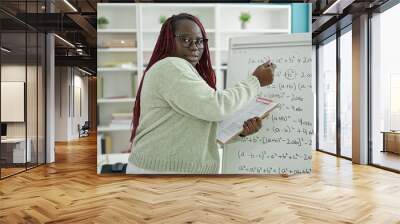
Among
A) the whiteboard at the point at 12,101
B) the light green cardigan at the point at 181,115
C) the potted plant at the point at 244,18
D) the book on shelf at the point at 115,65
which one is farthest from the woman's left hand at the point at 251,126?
the whiteboard at the point at 12,101

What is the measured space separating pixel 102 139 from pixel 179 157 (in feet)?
4.02

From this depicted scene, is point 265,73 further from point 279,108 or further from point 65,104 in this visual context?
point 65,104

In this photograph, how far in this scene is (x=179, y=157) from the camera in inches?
129

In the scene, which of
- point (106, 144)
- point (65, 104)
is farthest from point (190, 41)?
point (65, 104)

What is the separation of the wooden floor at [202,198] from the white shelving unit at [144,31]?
0.80m

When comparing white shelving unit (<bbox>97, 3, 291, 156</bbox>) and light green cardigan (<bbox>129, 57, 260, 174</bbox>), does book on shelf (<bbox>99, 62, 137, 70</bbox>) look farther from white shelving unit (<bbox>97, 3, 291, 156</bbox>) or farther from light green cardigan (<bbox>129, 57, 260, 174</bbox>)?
light green cardigan (<bbox>129, 57, 260, 174</bbox>)

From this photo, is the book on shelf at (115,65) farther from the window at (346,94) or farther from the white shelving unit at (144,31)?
the window at (346,94)

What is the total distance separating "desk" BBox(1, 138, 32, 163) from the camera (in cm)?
556

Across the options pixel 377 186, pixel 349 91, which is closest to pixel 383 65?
pixel 349 91

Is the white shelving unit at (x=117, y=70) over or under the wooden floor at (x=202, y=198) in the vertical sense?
over

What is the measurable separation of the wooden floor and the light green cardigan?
1.80 ft

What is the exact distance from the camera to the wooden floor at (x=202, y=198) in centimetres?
351

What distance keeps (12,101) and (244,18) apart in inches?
154

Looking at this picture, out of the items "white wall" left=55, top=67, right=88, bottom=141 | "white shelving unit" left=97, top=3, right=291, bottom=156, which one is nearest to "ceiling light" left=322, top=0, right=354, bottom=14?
"white shelving unit" left=97, top=3, right=291, bottom=156
